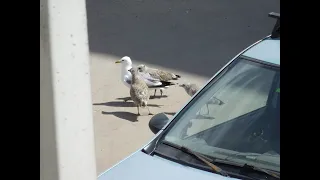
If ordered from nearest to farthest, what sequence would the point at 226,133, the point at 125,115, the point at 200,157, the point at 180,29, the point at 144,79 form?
the point at 200,157 < the point at 226,133 < the point at 125,115 < the point at 144,79 < the point at 180,29

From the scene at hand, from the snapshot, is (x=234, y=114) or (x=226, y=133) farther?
(x=234, y=114)

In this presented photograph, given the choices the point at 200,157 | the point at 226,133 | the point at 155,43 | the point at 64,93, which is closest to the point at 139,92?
the point at 155,43

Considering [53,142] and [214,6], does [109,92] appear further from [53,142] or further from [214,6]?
[53,142]

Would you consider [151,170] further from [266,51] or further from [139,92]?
[139,92]

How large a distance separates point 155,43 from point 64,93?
10038 mm

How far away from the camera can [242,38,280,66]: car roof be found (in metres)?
3.80

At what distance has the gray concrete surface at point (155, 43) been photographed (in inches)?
303

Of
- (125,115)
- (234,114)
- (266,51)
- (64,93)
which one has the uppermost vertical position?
(64,93)

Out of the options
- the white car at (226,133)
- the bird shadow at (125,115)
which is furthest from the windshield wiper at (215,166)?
the bird shadow at (125,115)

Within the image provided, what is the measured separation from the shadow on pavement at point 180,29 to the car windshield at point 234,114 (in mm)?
5574

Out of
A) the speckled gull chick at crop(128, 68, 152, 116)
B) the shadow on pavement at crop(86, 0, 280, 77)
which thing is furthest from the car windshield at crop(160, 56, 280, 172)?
the shadow on pavement at crop(86, 0, 280, 77)

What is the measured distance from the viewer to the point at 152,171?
10.9 feet

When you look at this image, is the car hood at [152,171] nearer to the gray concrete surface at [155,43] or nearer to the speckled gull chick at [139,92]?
the gray concrete surface at [155,43]
